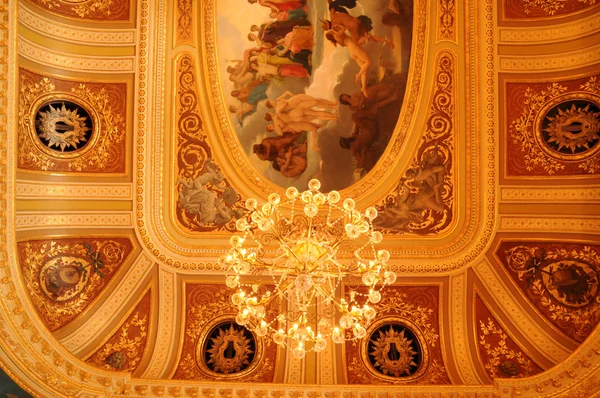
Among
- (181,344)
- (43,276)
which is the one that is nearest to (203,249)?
(181,344)

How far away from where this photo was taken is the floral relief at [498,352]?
29.4 feet

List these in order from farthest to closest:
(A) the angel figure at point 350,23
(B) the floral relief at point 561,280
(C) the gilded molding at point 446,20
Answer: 1. (A) the angel figure at point 350,23
2. (C) the gilded molding at point 446,20
3. (B) the floral relief at point 561,280

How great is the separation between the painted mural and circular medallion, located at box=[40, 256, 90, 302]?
3233 millimetres

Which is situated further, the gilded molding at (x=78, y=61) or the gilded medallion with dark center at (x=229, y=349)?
the gilded medallion with dark center at (x=229, y=349)

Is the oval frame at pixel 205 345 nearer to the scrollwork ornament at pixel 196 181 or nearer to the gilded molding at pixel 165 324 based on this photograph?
the gilded molding at pixel 165 324

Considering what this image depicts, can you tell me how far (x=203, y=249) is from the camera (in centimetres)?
996

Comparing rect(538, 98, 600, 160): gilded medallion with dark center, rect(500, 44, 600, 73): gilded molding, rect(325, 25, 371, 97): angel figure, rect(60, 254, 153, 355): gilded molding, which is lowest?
rect(60, 254, 153, 355): gilded molding

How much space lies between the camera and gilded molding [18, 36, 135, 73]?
912 centimetres

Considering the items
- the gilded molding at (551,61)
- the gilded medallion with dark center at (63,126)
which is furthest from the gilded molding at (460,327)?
the gilded medallion with dark center at (63,126)

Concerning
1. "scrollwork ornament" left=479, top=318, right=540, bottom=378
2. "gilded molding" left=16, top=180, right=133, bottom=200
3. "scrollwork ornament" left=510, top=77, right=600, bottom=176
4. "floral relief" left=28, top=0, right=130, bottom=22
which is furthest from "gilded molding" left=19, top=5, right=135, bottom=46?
"scrollwork ornament" left=479, top=318, right=540, bottom=378

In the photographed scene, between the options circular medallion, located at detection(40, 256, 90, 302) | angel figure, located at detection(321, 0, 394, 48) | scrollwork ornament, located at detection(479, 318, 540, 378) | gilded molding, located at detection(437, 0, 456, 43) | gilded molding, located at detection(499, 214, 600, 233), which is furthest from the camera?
angel figure, located at detection(321, 0, 394, 48)

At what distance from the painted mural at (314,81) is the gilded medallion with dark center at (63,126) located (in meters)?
2.34

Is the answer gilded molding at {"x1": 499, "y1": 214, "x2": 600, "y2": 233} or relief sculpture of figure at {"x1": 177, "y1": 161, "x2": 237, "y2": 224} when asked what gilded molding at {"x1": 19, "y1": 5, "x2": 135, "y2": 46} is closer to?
relief sculpture of figure at {"x1": 177, "y1": 161, "x2": 237, "y2": 224}

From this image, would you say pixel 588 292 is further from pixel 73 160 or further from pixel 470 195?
pixel 73 160
